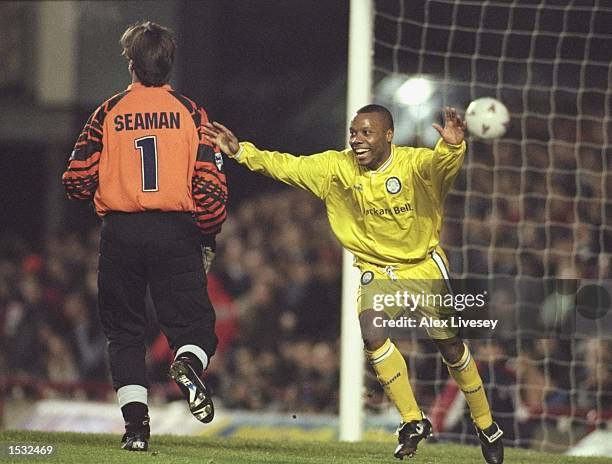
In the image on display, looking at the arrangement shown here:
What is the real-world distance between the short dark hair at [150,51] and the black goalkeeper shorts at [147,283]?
0.70 meters

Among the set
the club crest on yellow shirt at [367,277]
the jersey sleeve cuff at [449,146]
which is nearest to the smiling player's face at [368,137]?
the jersey sleeve cuff at [449,146]

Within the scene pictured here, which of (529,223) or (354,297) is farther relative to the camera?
(529,223)

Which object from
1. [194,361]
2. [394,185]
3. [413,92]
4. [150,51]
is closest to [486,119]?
[394,185]

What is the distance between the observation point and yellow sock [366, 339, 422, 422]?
7332mm

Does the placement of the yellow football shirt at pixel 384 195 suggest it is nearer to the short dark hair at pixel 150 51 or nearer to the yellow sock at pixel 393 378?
the yellow sock at pixel 393 378

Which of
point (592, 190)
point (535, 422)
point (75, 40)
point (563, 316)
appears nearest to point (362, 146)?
point (563, 316)

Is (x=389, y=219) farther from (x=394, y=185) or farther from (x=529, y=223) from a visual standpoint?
(x=529, y=223)

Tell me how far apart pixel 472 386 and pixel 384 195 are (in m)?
1.08

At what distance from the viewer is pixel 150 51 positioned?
713 cm

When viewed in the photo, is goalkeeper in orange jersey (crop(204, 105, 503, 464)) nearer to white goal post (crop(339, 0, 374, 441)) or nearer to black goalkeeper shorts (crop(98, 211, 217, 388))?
black goalkeeper shorts (crop(98, 211, 217, 388))

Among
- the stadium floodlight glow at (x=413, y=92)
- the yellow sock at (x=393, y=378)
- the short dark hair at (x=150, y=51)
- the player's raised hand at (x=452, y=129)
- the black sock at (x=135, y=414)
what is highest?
the stadium floodlight glow at (x=413, y=92)

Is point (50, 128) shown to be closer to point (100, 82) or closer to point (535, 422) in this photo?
point (100, 82)

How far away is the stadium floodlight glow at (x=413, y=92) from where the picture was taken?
1334 centimetres

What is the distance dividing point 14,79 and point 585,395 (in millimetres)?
11877
